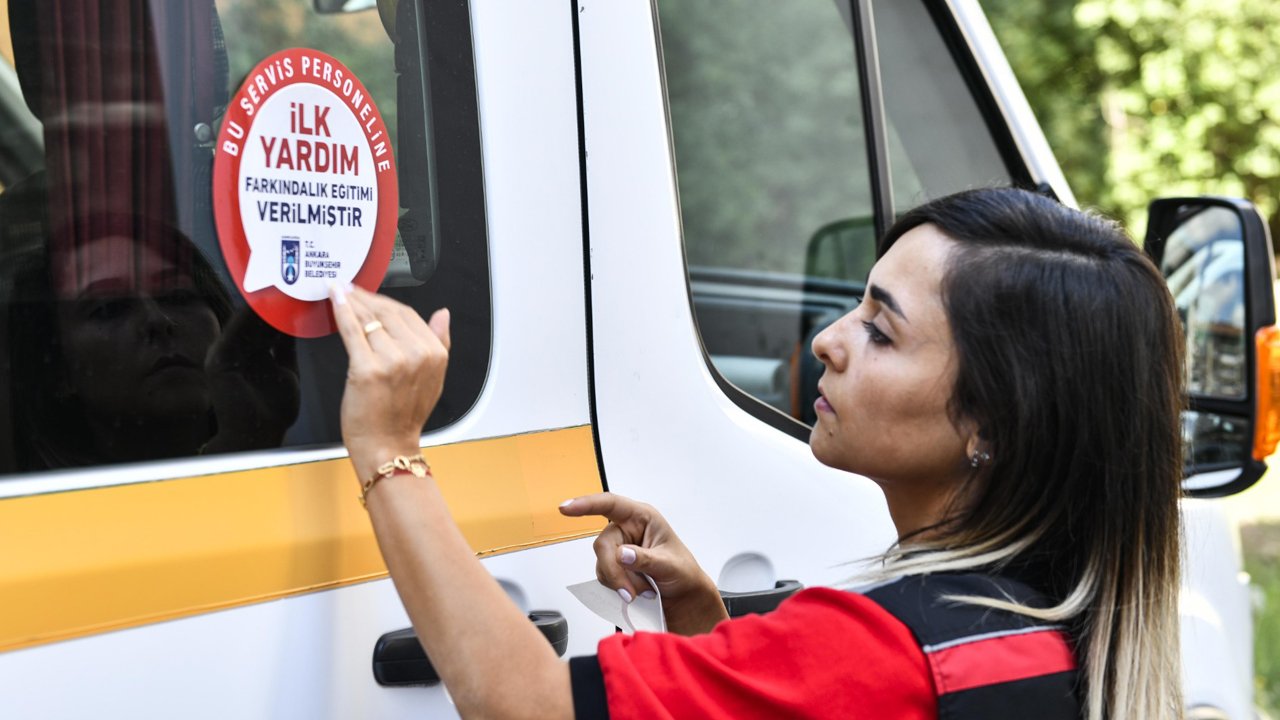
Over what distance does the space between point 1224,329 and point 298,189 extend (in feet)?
6.35

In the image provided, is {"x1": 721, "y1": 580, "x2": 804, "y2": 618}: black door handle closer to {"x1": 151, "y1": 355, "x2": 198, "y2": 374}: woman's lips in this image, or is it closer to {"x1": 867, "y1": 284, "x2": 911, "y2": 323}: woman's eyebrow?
{"x1": 867, "y1": 284, "x2": 911, "y2": 323}: woman's eyebrow

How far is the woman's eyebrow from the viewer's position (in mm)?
1404

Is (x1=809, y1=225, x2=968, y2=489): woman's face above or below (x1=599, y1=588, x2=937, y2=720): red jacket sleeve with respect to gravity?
above

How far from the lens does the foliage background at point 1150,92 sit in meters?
8.27

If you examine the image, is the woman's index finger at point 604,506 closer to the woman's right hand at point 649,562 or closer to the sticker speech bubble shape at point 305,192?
the woman's right hand at point 649,562

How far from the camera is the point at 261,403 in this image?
126cm

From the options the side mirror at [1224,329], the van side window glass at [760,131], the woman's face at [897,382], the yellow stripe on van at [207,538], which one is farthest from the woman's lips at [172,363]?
the van side window glass at [760,131]

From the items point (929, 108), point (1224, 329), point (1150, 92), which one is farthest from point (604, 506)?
point (1150, 92)

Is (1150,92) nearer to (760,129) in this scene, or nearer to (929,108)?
(760,129)

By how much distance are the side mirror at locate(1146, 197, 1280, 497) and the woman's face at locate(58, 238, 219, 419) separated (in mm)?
1736

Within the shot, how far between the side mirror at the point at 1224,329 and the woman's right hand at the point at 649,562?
114cm

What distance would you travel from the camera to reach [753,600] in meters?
1.70

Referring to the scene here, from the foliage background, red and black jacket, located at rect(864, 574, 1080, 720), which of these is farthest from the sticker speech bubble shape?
the foliage background

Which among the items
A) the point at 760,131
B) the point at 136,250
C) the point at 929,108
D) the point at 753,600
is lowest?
the point at 753,600
